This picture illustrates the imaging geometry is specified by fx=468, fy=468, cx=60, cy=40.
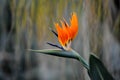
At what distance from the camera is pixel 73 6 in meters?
1.39

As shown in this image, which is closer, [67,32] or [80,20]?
[67,32]

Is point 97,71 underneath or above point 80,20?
underneath

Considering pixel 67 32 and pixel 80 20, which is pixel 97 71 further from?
pixel 80 20

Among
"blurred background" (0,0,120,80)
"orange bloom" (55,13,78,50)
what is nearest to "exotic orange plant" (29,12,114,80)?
"orange bloom" (55,13,78,50)

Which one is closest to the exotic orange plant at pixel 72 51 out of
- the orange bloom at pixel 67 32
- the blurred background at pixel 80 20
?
the orange bloom at pixel 67 32

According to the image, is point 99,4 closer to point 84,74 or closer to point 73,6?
point 73,6

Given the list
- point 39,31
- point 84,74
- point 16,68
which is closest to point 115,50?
point 39,31

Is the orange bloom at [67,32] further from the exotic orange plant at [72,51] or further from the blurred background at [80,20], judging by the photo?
the blurred background at [80,20]

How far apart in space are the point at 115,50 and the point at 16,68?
988 mm

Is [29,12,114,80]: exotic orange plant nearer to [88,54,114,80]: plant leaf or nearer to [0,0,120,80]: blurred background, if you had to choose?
[88,54,114,80]: plant leaf

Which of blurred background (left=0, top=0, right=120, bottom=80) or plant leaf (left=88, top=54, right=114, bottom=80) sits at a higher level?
blurred background (left=0, top=0, right=120, bottom=80)

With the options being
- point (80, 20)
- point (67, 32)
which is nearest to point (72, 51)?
point (67, 32)

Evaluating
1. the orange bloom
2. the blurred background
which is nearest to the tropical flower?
the orange bloom

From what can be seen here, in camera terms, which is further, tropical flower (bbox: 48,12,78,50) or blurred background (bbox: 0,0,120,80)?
blurred background (bbox: 0,0,120,80)
